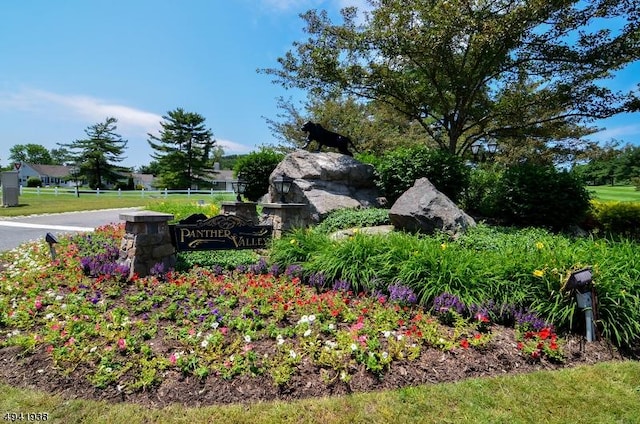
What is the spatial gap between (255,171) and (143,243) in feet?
21.2

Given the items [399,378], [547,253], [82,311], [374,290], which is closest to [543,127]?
[547,253]

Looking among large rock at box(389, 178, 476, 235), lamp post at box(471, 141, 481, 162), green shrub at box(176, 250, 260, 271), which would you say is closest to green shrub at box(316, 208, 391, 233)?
large rock at box(389, 178, 476, 235)

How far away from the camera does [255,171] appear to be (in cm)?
1091

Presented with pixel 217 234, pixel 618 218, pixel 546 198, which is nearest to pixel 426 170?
pixel 546 198

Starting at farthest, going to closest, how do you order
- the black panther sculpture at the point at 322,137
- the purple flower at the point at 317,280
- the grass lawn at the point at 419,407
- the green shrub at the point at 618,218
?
the black panther sculpture at the point at 322,137
the green shrub at the point at 618,218
the purple flower at the point at 317,280
the grass lawn at the point at 419,407

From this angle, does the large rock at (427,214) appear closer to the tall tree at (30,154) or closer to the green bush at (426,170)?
the green bush at (426,170)

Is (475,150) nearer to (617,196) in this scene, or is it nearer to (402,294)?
(617,196)

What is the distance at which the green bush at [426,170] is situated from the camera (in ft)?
26.7

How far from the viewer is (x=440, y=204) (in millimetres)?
6254

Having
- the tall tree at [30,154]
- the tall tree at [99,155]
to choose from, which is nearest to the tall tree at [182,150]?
the tall tree at [99,155]

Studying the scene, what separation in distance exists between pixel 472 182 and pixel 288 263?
601 centimetres

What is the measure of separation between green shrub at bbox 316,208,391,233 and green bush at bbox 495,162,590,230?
2.78 metres

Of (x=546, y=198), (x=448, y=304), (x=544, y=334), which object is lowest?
(x=544, y=334)

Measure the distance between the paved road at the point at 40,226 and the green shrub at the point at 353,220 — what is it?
17.5 ft
